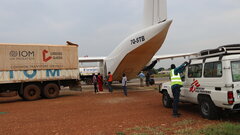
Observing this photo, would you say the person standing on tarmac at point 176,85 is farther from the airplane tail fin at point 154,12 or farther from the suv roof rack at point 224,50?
the airplane tail fin at point 154,12

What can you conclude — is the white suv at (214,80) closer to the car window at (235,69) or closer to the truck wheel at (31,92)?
the car window at (235,69)

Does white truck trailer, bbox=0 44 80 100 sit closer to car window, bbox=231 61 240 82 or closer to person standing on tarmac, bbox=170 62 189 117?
person standing on tarmac, bbox=170 62 189 117

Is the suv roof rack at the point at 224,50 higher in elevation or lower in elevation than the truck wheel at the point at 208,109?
higher

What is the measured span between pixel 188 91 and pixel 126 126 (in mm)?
2993

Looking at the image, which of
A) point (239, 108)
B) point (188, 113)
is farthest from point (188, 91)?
point (239, 108)

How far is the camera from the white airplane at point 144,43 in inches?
564

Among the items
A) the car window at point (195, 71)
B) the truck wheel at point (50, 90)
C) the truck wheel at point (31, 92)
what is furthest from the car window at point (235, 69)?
the truck wheel at point (31, 92)

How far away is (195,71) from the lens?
25.7 feet

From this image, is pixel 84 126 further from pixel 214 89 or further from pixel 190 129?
pixel 214 89

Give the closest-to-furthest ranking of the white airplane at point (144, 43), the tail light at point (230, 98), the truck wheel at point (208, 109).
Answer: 1. the tail light at point (230, 98)
2. the truck wheel at point (208, 109)
3. the white airplane at point (144, 43)

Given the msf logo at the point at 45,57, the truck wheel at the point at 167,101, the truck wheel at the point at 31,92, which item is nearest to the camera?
the truck wheel at the point at 167,101

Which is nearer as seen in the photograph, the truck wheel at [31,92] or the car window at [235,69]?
the car window at [235,69]

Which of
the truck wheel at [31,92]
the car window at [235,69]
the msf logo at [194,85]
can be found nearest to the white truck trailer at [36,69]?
the truck wheel at [31,92]

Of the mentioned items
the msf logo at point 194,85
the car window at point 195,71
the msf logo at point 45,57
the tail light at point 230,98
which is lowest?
the tail light at point 230,98
